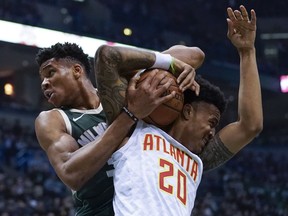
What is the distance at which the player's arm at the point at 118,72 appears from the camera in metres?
2.72

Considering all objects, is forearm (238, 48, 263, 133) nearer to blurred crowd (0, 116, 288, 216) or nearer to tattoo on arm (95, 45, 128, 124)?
tattoo on arm (95, 45, 128, 124)

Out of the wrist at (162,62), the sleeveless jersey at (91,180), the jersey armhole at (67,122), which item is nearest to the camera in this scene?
the wrist at (162,62)

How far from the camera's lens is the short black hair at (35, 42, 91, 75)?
10.9 ft

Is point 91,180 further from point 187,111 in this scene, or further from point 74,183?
point 187,111

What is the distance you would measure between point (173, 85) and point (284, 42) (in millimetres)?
21947

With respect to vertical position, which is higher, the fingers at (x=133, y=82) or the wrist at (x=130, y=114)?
the fingers at (x=133, y=82)

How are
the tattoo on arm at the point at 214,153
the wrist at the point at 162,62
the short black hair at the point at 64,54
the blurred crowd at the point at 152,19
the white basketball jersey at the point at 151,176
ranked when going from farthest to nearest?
the blurred crowd at the point at 152,19 → the short black hair at the point at 64,54 → the tattoo on arm at the point at 214,153 → the wrist at the point at 162,62 → the white basketball jersey at the point at 151,176

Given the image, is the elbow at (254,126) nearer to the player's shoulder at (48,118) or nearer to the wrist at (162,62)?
the wrist at (162,62)

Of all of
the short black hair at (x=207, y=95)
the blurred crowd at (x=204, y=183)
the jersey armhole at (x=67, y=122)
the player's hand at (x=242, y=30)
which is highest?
the player's hand at (x=242, y=30)

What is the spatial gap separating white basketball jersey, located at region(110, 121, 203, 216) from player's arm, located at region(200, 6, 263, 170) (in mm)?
331

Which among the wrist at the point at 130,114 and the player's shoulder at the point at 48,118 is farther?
the player's shoulder at the point at 48,118

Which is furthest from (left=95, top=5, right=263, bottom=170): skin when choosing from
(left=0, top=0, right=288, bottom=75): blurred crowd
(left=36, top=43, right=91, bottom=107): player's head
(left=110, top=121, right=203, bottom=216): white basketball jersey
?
(left=0, top=0, right=288, bottom=75): blurred crowd

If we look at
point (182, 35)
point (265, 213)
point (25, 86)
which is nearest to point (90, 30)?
point (25, 86)

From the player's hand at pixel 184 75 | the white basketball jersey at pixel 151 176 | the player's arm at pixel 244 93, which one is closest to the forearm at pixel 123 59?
the player's hand at pixel 184 75
